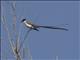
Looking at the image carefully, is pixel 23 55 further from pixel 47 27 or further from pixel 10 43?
pixel 47 27

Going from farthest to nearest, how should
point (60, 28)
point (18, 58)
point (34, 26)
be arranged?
point (34, 26), point (60, 28), point (18, 58)

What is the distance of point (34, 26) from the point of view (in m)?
6.02

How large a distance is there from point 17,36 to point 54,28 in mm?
724

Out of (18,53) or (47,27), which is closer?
(18,53)

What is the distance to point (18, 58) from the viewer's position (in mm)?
5055

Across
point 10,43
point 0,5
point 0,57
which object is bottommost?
point 0,57

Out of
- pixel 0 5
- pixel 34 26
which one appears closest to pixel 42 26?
pixel 34 26

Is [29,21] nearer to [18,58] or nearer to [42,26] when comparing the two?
[42,26]

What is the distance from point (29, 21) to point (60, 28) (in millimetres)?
882

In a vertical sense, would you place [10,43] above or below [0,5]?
below

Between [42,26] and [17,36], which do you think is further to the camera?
[42,26]

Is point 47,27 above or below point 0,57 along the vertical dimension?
above

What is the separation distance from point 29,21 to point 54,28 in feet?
2.74

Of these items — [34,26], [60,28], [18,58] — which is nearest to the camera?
[18,58]
